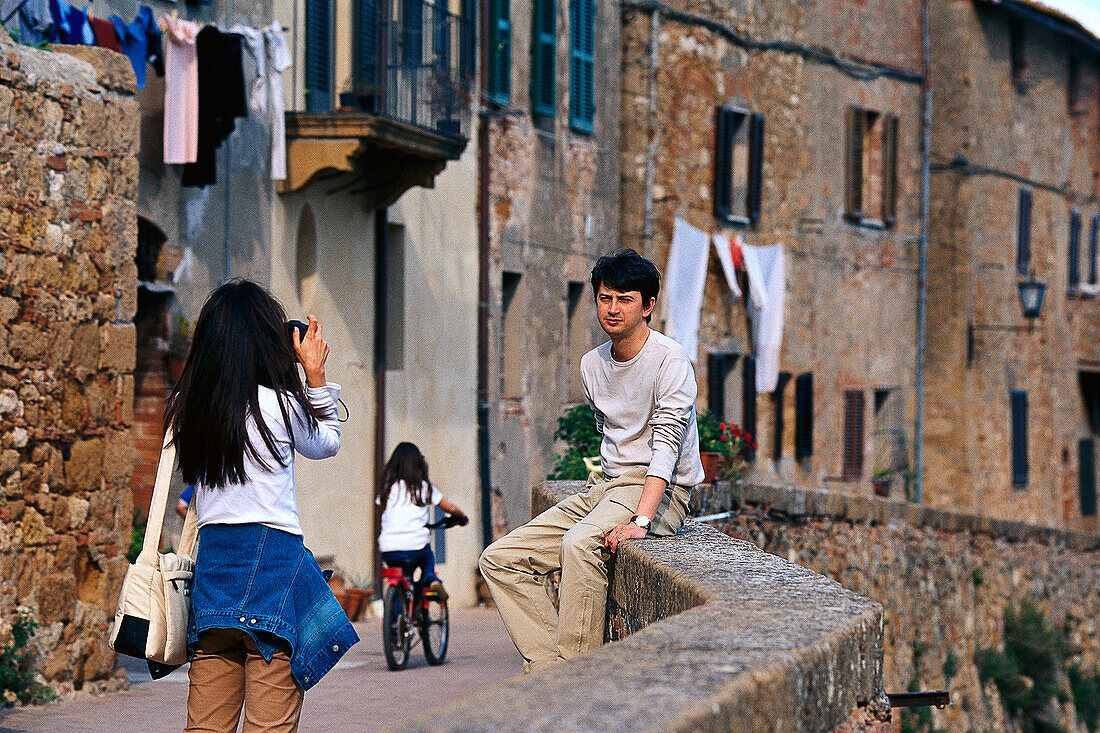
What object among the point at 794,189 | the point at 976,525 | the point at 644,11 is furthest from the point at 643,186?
the point at 976,525

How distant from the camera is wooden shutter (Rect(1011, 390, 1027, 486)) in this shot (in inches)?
1123

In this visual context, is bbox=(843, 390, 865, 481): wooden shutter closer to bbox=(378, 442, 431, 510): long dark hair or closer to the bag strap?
bbox=(378, 442, 431, 510): long dark hair

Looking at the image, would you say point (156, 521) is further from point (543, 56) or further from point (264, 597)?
point (543, 56)

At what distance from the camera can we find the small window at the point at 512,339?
1889 centimetres

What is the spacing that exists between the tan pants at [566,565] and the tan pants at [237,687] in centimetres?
159

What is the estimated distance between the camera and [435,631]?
39.5ft

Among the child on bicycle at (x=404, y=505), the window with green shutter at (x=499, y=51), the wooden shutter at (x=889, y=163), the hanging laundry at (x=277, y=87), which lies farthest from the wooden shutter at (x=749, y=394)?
the child on bicycle at (x=404, y=505)

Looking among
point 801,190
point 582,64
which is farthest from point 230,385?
point 801,190

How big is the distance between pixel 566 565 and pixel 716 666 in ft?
8.93

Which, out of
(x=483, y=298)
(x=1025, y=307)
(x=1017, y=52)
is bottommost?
(x=483, y=298)

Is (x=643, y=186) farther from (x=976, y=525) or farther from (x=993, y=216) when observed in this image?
(x=993, y=216)

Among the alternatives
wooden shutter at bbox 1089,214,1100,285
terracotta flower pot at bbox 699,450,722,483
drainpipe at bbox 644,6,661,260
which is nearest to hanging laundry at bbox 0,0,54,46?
terracotta flower pot at bbox 699,450,722,483

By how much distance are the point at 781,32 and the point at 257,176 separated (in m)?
11.9

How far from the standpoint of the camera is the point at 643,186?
69.1 ft
